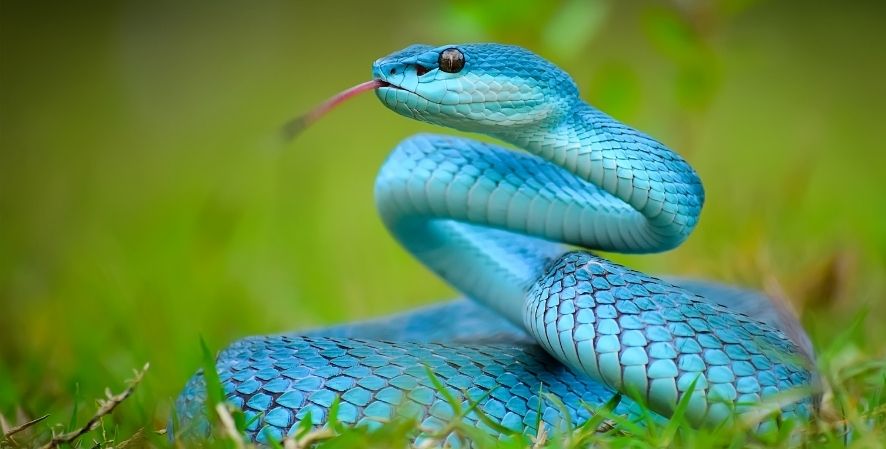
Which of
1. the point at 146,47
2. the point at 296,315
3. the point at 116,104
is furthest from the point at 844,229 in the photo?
the point at 146,47

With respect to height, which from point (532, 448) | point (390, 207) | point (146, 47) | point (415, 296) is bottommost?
point (415, 296)

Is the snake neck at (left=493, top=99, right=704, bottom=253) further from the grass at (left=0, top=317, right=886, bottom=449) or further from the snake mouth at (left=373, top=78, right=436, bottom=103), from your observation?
the grass at (left=0, top=317, right=886, bottom=449)

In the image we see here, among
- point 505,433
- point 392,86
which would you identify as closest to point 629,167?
point 392,86

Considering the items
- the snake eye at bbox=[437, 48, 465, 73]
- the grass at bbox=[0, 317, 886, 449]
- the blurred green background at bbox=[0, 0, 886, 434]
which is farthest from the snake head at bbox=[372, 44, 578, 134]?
the blurred green background at bbox=[0, 0, 886, 434]

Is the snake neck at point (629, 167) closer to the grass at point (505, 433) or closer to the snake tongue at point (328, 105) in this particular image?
the snake tongue at point (328, 105)

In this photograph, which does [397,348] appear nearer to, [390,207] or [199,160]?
[390,207]

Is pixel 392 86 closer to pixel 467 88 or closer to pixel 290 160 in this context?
pixel 467 88
